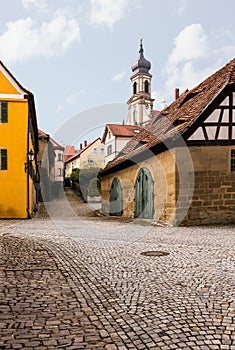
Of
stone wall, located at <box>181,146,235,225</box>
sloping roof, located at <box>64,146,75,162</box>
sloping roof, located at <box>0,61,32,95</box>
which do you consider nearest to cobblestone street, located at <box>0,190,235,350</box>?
stone wall, located at <box>181,146,235,225</box>

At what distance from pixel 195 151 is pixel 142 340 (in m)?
10.4

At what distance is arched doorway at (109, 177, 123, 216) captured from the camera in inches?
826

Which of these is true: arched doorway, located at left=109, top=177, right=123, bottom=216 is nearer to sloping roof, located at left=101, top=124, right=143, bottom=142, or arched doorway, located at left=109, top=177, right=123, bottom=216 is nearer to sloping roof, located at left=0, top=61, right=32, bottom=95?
sloping roof, located at left=0, top=61, right=32, bottom=95

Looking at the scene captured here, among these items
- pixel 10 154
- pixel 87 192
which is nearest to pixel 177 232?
pixel 10 154

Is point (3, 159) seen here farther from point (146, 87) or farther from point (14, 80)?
point (146, 87)

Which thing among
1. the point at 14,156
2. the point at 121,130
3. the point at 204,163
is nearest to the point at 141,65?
the point at 121,130

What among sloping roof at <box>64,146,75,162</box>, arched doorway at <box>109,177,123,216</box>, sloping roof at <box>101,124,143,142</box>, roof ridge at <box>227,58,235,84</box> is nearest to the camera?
roof ridge at <box>227,58,235,84</box>

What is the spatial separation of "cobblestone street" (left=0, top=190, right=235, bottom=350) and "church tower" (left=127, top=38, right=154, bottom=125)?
5508 cm

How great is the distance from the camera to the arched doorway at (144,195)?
15664 mm

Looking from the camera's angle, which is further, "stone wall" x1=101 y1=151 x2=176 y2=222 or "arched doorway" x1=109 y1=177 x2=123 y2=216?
"arched doorway" x1=109 y1=177 x2=123 y2=216

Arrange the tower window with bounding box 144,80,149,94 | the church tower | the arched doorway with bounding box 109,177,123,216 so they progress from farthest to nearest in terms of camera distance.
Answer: the tower window with bounding box 144,80,149,94 < the church tower < the arched doorway with bounding box 109,177,123,216

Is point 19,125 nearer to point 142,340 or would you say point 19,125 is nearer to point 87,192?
point 142,340

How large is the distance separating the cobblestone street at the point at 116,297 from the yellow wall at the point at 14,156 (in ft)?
31.0

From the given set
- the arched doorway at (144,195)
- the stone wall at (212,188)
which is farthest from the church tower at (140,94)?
the stone wall at (212,188)
